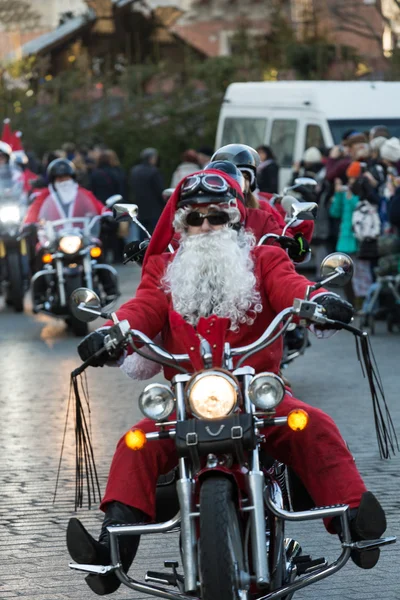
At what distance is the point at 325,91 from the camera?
73.5ft

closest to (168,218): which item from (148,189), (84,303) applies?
(84,303)

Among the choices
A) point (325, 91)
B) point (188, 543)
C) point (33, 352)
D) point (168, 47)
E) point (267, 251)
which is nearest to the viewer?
point (188, 543)

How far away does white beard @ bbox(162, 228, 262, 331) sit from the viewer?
541cm

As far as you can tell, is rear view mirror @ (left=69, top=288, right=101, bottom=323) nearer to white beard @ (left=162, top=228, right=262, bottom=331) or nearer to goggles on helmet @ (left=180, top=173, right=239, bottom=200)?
white beard @ (left=162, top=228, right=262, bottom=331)

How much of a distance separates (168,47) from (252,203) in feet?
156

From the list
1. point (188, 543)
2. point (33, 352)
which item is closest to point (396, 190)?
point (33, 352)

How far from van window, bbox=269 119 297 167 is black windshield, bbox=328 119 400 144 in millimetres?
693

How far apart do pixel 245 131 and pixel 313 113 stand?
6.29ft

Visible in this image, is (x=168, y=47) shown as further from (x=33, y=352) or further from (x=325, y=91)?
(x=33, y=352)

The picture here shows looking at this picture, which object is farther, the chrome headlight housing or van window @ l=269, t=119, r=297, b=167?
van window @ l=269, t=119, r=297, b=167

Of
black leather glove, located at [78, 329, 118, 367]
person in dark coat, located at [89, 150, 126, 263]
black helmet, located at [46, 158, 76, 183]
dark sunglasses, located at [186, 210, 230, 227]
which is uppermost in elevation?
dark sunglasses, located at [186, 210, 230, 227]

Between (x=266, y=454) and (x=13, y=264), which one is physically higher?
(x=266, y=454)

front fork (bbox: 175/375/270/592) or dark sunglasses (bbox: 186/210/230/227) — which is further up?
dark sunglasses (bbox: 186/210/230/227)

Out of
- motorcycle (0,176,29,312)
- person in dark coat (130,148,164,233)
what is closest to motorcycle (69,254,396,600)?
motorcycle (0,176,29,312)
